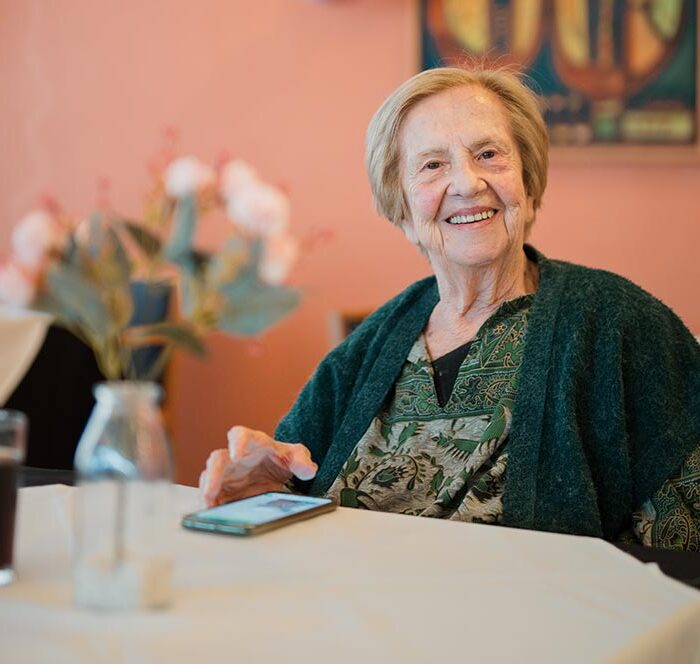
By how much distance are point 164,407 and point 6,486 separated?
6.51 ft

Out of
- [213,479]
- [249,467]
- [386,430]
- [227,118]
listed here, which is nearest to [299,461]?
[249,467]

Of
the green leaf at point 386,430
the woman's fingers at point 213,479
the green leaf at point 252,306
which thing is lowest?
the green leaf at point 386,430

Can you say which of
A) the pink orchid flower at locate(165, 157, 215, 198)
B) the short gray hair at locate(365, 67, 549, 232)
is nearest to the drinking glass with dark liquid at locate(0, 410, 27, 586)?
the pink orchid flower at locate(165, 157, 215, 198)

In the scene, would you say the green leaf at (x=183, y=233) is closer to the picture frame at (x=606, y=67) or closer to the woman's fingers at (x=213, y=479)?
the woman's fingers at (x=213, y=479)

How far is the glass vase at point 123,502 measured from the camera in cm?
85

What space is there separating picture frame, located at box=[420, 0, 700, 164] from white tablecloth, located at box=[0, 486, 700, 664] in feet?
6.76

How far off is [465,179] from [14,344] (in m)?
1.27

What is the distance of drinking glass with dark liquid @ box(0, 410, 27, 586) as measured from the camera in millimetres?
962

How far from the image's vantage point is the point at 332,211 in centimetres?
321

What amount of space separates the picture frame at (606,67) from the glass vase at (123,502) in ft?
7.69

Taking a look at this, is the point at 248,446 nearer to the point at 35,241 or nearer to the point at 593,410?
the point at 593,410

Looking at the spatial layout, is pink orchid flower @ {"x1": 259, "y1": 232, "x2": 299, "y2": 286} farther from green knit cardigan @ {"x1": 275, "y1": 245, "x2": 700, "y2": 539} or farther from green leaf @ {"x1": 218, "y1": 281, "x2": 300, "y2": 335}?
green knit cardigan @ {"x1": 275, "y1": 245, "x2": 700, "y2": 539}

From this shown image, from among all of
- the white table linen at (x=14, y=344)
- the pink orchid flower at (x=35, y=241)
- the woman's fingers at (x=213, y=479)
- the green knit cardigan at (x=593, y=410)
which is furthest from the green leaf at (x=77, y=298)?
the white table linen at (x=14, y=344)

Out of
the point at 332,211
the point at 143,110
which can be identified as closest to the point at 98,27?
the point at 143,110
